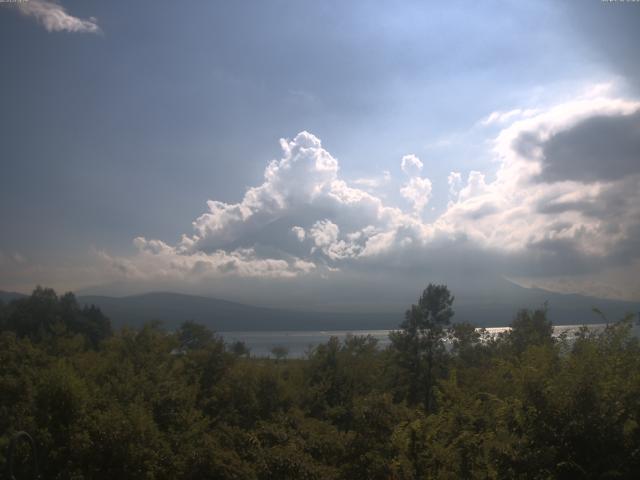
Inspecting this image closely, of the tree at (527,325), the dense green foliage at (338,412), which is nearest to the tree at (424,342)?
the dense green foliage at (338,412)

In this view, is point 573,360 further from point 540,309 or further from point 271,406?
point 540,309

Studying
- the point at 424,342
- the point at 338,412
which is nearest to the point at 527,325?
the point at 424,342

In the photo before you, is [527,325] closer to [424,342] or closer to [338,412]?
[424,342]

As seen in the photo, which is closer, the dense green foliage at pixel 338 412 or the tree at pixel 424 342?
the dense green foliage at pixel 338 412

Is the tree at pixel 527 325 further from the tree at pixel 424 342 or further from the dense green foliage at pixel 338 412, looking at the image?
the tree at pixel 424 342

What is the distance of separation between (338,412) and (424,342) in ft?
45.0


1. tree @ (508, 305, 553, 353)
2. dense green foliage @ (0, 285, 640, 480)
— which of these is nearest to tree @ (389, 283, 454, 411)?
dense green foliage @ (0, 285, 640, 480)

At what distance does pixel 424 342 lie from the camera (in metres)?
33.9

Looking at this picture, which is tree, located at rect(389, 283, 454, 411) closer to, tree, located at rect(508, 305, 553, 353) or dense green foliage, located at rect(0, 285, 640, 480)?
dense green foliage, located at rect(0, 285, 640, 480)

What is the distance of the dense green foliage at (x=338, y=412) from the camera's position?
27.7ft

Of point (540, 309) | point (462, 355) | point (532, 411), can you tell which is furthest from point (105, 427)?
point (540, 309)

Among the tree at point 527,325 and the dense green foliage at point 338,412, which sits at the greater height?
the tree at point 527,325

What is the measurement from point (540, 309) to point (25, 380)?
3264 centimetres

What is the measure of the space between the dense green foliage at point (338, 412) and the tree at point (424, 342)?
15cm
